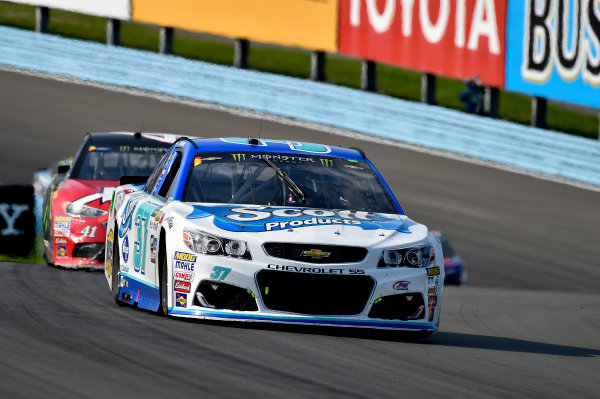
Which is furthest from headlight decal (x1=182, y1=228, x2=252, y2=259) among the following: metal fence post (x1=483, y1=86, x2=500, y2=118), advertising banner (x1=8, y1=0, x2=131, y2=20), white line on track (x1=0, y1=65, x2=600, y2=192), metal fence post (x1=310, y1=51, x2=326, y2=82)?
advertising banner (x1=8, y1=0, x2=131, y2=20)

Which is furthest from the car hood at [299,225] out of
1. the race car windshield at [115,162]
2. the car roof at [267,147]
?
the race car windshield at [115,162]

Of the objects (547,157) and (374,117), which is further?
(374,117)

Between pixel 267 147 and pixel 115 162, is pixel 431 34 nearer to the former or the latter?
pixel 115 162

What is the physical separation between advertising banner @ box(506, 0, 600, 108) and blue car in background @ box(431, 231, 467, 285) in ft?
13.8

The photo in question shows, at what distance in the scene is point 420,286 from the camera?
343 inches

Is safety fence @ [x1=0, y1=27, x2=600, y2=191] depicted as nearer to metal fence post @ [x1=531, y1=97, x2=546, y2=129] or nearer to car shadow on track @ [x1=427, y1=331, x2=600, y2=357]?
metal fence post @ [x1=531, y1=97, x2=546, y2=129]

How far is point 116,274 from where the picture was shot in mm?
10305

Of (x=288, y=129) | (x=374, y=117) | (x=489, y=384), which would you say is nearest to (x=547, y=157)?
(x=374, y=117)

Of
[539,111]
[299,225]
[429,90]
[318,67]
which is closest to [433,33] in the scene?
[429,90]

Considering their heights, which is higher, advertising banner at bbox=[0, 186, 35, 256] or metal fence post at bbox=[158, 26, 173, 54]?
metal fence post at bbox=[158, 26, 173, 54]

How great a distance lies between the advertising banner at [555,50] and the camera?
2116 centimetres

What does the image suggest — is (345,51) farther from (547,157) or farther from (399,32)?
(547,157)

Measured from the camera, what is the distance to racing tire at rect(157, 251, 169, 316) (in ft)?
28.9

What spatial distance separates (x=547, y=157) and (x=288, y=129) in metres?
5.92
